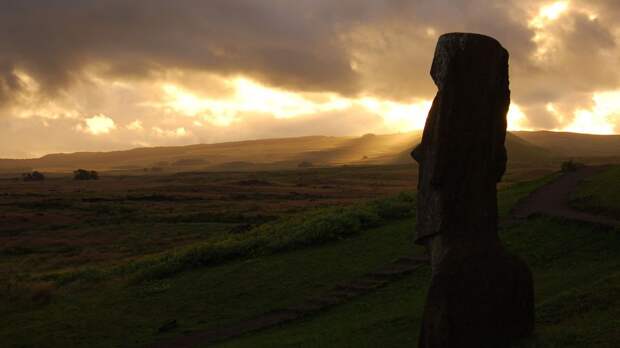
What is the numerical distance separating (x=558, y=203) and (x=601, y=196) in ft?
6.41

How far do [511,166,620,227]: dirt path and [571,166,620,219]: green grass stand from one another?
0.42 metres

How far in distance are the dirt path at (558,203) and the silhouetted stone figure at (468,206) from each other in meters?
11.9

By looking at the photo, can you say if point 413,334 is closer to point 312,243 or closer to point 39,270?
point 312,243

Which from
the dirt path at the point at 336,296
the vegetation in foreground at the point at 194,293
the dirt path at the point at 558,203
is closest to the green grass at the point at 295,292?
the vegetation in foreground at the point at 194,293

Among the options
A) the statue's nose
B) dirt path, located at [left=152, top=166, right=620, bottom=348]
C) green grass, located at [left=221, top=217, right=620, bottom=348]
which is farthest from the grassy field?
the statue's nose

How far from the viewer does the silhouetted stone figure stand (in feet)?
33.8

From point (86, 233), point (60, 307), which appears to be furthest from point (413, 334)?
point (86, 233)

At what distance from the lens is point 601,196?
25.8 metres

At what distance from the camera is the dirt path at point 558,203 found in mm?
22922

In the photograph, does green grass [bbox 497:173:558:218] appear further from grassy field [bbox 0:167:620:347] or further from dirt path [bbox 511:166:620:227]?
dirt path [bbox 511:166:620:227]

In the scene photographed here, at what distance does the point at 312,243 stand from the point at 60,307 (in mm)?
10843

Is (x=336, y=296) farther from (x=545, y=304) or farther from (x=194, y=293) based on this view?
(x=545, y=304)

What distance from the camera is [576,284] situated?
622 inches

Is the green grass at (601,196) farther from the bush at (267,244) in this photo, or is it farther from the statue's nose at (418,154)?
the statue's nose at (418,154)
